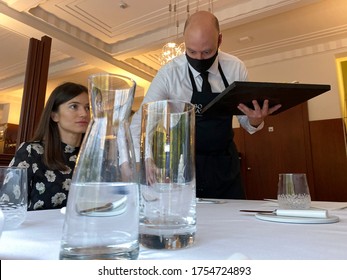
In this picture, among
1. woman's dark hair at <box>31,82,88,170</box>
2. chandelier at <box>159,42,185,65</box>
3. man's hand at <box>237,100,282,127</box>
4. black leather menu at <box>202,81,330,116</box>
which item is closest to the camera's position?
black leather menu at <box>202,81,330,116</box>

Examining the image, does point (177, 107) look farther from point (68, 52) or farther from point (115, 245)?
point (68, 52)

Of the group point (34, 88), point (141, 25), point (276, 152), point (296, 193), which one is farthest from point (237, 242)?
point (276, 152)

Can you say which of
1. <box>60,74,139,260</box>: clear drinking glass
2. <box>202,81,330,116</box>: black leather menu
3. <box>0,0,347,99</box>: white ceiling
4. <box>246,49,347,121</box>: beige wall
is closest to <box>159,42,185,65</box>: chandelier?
<box>0,0,347,99</box>: white ceiling

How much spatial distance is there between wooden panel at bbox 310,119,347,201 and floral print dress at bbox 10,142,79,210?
329 cm

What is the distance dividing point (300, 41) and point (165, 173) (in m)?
3.99

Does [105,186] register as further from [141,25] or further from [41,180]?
[141,25]

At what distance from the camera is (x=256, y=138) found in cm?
399

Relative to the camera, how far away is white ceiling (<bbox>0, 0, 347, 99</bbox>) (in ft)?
9.97

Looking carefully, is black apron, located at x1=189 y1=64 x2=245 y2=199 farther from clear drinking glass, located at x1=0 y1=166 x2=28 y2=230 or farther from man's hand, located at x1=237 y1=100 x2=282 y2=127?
clear drinking glass, located at x1=0 y1=166 x2=28 y2=230

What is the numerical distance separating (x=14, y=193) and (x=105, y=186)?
0.28 meters

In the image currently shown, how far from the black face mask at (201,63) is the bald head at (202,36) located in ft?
0.05

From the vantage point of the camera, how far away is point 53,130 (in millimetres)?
1216

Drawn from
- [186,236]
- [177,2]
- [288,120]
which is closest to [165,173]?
[186,236]

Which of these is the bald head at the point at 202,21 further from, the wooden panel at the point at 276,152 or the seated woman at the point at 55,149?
the wooden panel at the point at 276,152
